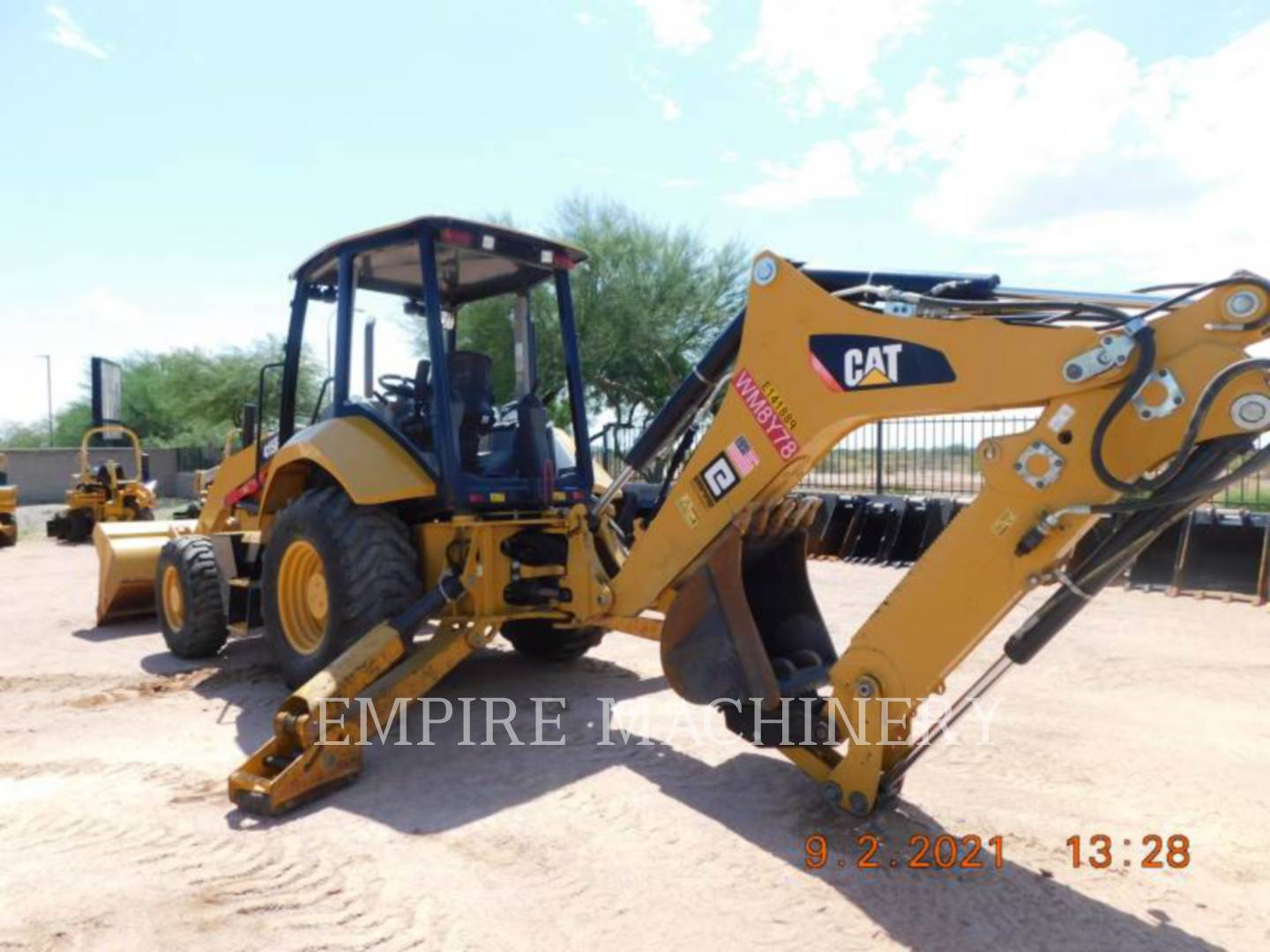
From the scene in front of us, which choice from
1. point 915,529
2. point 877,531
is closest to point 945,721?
point 915,529

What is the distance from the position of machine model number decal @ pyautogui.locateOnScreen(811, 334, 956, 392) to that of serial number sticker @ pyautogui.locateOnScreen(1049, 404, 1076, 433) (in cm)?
33

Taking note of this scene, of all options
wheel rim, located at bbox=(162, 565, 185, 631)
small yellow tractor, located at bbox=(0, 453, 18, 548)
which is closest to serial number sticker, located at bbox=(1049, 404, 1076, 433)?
wheel rim, located at bbox=(162, 565, 185, 631)

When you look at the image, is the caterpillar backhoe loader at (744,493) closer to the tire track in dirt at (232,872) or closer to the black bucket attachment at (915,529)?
the tire track in dirt at (232,872)

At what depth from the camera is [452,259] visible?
5402 millimetres

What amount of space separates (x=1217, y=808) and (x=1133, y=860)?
26.2 inches

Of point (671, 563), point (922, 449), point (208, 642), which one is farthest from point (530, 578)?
point (922, 449)

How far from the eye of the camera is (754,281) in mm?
3539

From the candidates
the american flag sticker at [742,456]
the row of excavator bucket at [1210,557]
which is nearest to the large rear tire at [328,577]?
the american flag sticker at [742,456]

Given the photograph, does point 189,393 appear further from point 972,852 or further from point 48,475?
point 972,852

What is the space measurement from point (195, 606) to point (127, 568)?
59.0 inches

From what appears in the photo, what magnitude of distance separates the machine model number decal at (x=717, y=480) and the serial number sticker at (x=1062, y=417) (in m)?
1.17

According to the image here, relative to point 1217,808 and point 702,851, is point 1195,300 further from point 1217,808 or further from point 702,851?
point 702,851

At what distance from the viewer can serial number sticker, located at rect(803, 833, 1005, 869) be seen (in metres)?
3.09

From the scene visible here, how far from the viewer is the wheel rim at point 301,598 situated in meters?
5.14
